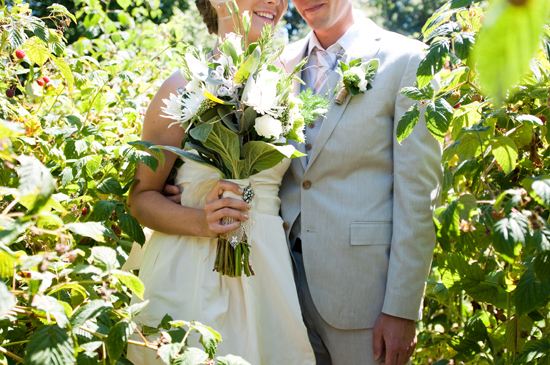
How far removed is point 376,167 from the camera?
6.59 feet

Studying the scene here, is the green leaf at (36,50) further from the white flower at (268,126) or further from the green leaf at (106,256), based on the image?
the green leaf at (106,256)

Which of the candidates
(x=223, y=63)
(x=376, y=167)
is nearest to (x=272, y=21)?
(x=223, y=63)

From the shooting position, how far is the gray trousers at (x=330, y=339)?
194cm

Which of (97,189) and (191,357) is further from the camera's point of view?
(97,189)

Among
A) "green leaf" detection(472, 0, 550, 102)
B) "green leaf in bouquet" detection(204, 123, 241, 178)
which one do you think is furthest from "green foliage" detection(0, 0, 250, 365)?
"green leaf" detection(472, 0, 550, 102)

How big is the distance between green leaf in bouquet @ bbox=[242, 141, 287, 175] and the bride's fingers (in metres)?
0.08

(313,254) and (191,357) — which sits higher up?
(191,357)

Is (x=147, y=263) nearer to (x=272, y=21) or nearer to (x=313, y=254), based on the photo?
(x=313, y=254)

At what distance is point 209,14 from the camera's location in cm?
230

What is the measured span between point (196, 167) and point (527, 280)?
1272mm

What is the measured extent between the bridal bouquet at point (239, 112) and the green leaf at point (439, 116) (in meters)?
0.42

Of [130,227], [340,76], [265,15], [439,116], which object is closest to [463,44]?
[439,116]

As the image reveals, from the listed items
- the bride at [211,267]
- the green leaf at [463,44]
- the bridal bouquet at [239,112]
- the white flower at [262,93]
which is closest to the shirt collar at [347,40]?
the bridal bouquet at [239,112]

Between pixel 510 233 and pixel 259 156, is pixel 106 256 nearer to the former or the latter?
pixel 259 156
